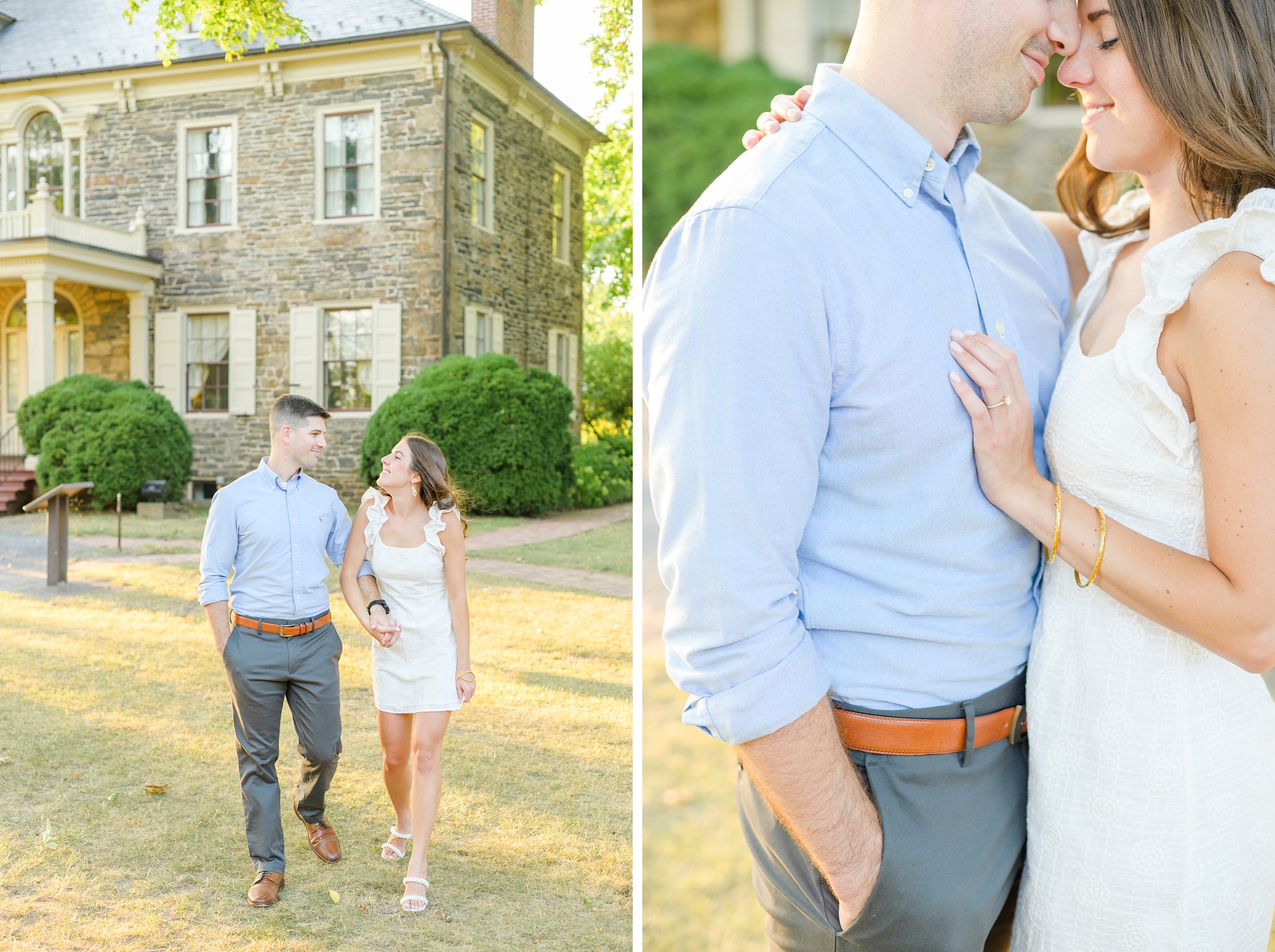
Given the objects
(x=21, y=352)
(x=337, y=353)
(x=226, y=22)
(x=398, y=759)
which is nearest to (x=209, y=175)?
(x=226, y=22)

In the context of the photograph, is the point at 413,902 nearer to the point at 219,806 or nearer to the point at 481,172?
the point at 219,806

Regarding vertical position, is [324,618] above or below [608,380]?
below

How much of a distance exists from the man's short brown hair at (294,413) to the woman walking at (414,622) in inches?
9.7

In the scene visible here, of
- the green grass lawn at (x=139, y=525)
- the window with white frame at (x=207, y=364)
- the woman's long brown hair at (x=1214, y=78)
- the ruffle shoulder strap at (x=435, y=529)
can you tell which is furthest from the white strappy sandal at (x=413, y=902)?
the woman's long brown hair at (x=1214, y=78)

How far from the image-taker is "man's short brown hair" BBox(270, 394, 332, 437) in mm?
2420

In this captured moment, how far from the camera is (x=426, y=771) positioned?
271 centimetres

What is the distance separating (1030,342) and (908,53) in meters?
0.49

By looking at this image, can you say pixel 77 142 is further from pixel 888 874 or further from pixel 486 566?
pixel 888 874

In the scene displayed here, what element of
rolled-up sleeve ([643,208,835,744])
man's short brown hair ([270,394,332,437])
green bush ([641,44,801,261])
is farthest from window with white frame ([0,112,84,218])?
green bush ([641,44,801,261])

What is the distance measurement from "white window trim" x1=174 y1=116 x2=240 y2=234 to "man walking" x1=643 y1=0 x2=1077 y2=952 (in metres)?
2.30

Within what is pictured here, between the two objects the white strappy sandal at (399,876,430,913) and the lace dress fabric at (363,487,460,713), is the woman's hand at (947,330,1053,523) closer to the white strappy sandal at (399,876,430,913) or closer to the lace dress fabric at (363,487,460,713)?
the lace dress fabric at (363,487,460,713)

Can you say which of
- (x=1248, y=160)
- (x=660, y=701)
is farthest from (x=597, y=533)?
(x=1248, y=160)

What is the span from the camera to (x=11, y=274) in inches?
107

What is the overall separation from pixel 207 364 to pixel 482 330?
100 centimetres
